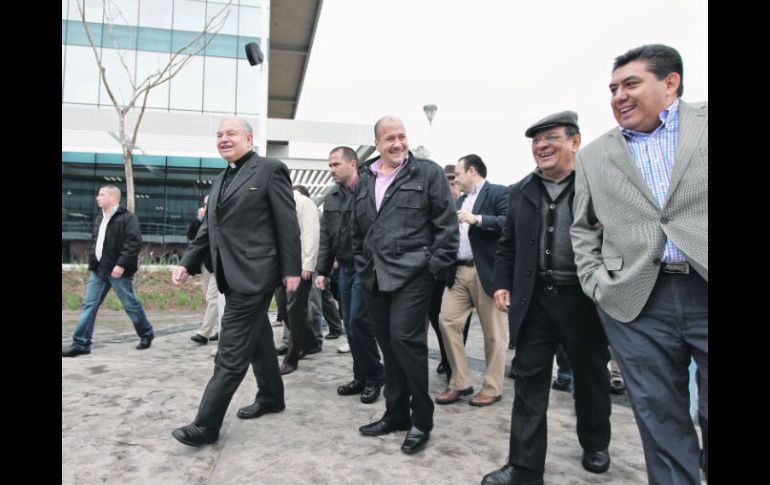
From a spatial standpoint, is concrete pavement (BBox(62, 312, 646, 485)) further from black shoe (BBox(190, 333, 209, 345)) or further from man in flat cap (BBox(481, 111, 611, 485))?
black shoe (BBox(190, 333, 209, 345))

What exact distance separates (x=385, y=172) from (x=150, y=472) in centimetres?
227

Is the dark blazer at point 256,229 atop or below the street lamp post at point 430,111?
below

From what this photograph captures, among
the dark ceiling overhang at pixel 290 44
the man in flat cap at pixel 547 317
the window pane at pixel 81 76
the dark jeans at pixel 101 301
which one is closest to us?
the man in flat cap at pixel 547 317

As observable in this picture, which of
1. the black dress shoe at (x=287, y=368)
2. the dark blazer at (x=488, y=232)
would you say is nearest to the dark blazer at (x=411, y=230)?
the dark blazer at (x=488, y=232)

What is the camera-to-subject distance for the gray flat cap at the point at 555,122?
9.35 feet

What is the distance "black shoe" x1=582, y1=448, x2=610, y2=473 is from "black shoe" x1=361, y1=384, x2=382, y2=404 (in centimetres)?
173

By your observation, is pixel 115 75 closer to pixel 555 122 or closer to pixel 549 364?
pixel 555 122

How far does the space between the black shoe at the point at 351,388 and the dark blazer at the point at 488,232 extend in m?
1.26

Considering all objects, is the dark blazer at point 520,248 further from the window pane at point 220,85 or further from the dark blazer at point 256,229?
the window pane at point 220,85

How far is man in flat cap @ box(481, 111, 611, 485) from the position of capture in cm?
265
